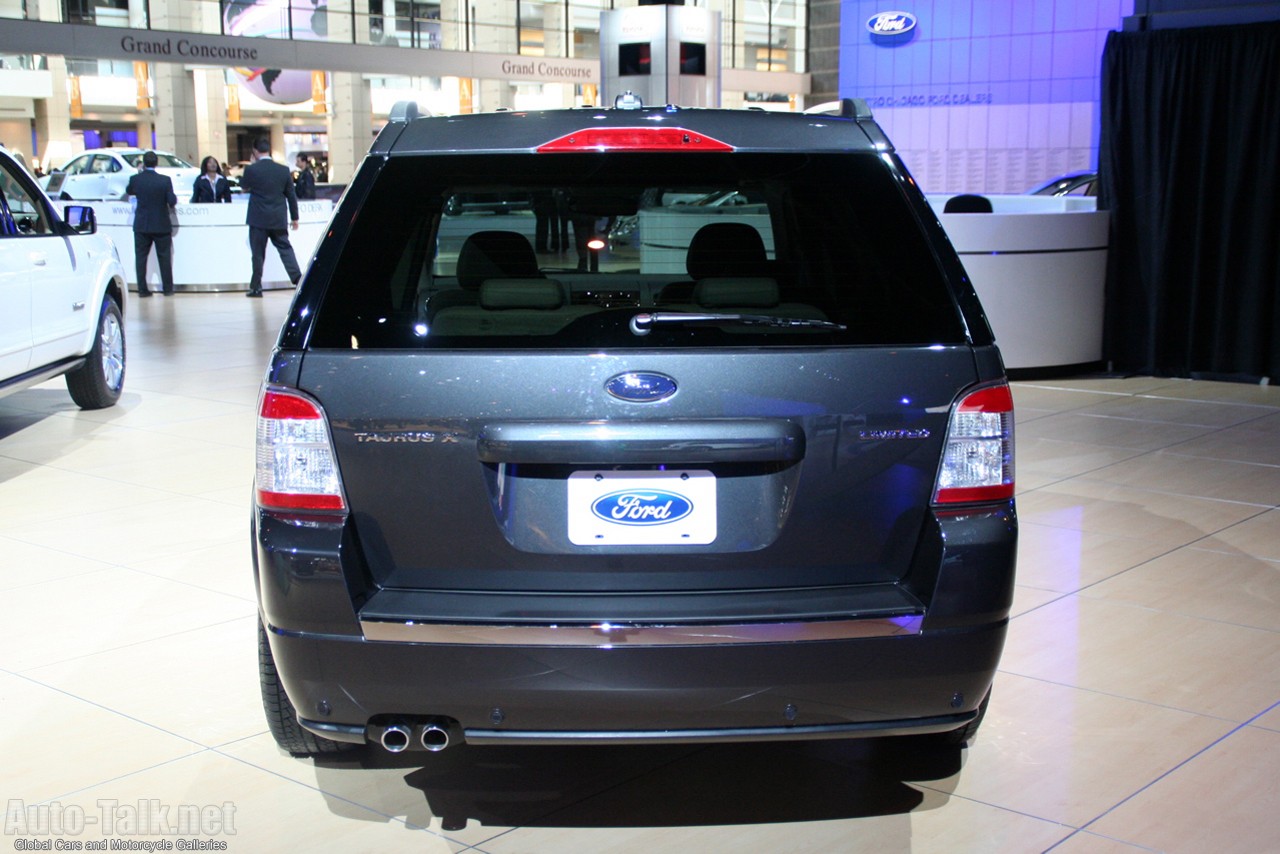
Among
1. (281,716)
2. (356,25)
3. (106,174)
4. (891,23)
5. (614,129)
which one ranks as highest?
(356,25)

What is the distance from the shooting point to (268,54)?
100ft

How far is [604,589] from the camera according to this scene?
2570 millimetres

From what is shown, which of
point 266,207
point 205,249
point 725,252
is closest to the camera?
point 725,252


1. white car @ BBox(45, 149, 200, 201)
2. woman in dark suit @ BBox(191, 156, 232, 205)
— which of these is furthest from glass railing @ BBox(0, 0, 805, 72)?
woman in dark suit @ BBox(191, 156, 232, 205)

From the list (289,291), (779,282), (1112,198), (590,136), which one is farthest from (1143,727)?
(289,291)

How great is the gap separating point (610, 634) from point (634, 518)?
218 mm

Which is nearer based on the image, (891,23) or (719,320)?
(719,320)

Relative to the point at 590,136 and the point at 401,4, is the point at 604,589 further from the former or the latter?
the point at 401,4

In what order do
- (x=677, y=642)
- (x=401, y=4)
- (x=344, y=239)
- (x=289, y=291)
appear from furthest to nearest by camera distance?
(x=401, y=4)
(x=289, y=291)
(x=344, y=239)
(x=677, y=642)

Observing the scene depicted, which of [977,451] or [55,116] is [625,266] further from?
[55,116]

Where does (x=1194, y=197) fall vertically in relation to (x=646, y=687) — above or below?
above

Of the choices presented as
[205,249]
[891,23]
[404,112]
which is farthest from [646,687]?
[891,23]

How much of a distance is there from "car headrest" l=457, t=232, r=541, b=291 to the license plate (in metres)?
0.66

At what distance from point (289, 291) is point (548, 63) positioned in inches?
787
